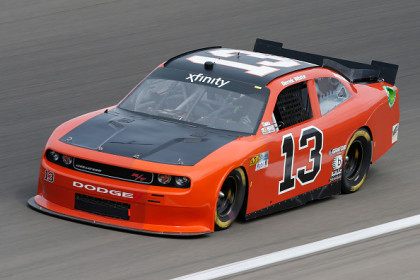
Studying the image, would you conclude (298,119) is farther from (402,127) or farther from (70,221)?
(402,127)

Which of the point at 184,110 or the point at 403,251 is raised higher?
the point at 184,110

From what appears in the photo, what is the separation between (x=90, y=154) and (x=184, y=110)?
125 cm

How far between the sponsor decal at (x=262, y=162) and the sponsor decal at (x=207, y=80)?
975 mm

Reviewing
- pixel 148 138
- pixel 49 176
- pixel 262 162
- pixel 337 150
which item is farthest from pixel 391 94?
pixel 49 176

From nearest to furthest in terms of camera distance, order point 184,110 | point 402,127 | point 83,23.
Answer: point 184,110
point 402,127
point 83,23

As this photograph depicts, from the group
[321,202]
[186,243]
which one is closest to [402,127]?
[321,202]

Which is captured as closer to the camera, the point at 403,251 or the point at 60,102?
the point at 403,251

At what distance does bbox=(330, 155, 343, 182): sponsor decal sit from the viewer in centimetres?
1228

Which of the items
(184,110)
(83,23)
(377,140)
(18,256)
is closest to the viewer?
(18,256)

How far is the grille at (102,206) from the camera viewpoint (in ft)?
34.7

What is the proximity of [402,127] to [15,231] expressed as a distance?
596cm

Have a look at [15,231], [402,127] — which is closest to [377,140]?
[402,127]

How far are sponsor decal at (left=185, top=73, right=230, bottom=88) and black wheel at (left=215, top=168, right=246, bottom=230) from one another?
48.2 inches

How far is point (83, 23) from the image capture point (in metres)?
18.4
